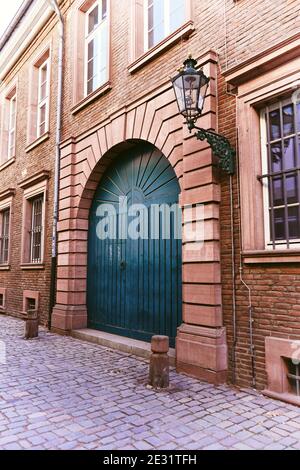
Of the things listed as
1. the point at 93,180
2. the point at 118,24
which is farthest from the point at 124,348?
the point at 118,24

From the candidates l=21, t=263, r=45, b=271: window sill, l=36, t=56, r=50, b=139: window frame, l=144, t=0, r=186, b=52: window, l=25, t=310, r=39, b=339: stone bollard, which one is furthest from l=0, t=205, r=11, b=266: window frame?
l=144, t=0, r=186, b=52: window

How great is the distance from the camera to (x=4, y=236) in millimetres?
13703

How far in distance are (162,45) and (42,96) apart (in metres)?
6.58

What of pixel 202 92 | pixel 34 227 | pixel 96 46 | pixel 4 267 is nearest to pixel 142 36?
pixel 96 46

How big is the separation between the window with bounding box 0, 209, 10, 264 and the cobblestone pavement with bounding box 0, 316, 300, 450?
8.26 meters

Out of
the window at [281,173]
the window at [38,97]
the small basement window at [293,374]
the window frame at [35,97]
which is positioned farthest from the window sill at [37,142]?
the small basement window at [293,374]

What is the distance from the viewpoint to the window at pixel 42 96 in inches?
453

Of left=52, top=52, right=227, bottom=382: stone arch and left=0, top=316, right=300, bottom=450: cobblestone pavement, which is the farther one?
left=52, top=52, right=227, bottom=382: stone arch

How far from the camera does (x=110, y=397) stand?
445 centimetres

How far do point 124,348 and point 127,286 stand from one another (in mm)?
1251

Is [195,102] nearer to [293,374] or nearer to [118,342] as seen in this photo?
[293,374]

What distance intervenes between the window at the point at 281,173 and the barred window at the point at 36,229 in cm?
767

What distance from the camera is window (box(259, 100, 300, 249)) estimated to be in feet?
15.1

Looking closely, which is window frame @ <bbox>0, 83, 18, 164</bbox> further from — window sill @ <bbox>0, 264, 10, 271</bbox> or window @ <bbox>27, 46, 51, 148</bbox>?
window sill @ <bbox>0, 264, 10, 271</bbox>
